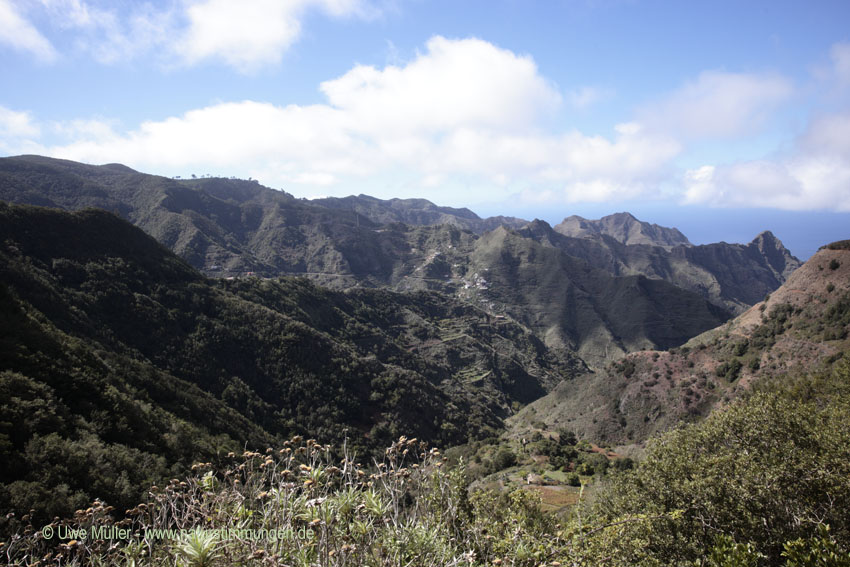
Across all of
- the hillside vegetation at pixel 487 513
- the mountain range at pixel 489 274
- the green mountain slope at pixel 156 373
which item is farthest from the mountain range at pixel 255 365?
the mountain range at pixel 489 274

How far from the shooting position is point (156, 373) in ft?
124

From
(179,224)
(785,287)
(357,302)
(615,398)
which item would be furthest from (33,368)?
(179,224)

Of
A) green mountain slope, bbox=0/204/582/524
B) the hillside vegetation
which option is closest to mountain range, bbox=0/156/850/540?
green mountain slope, bbox=0/204/582/524

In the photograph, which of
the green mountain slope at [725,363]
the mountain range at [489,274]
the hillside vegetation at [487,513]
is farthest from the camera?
the mountain range at [489,274]

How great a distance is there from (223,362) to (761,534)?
5476cm

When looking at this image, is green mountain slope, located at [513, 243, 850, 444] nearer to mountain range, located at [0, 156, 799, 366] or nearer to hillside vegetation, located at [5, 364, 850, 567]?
hillside vegetation, located at [5, 364, 850, 567]

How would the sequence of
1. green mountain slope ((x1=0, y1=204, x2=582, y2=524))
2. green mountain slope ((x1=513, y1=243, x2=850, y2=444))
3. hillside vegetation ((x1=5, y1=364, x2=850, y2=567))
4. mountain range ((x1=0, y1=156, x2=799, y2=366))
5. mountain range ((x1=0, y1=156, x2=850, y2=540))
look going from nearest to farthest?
1. hillside vegetation ((x1=5, y1=364, x2=850, y2=567))
2. green mountain slope ((x1=0, y1=204, x2=582, y2=524))
3. mountain range ((x1=0, y1=156, x2=850, y2=540))
4. green mountain slope ((x1=513, y1=243, x2=850, y2=444))
5. mountain range ((x1=0, y1=156, x2=799, y2=366))

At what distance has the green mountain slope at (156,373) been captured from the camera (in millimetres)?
18672

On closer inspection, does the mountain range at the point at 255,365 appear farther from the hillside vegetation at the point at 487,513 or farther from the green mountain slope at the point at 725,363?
the hillside vegetation at the point at 487,513

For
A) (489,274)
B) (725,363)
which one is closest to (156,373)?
(725,363)

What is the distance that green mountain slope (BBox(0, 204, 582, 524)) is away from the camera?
18672mm

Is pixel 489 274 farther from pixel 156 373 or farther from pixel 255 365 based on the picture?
pixel 156 373

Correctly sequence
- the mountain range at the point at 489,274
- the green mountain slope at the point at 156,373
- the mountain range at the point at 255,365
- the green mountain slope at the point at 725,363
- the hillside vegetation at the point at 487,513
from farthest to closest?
the mountain range at the point at 489,274 < the green mountain slope at the point at 725,363 < the mountain range at the point at 255,365 < the green mountain slope at the point at 156,373 < the hillside vegetation at the point at 487,513

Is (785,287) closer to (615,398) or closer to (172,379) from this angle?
(615,398)
